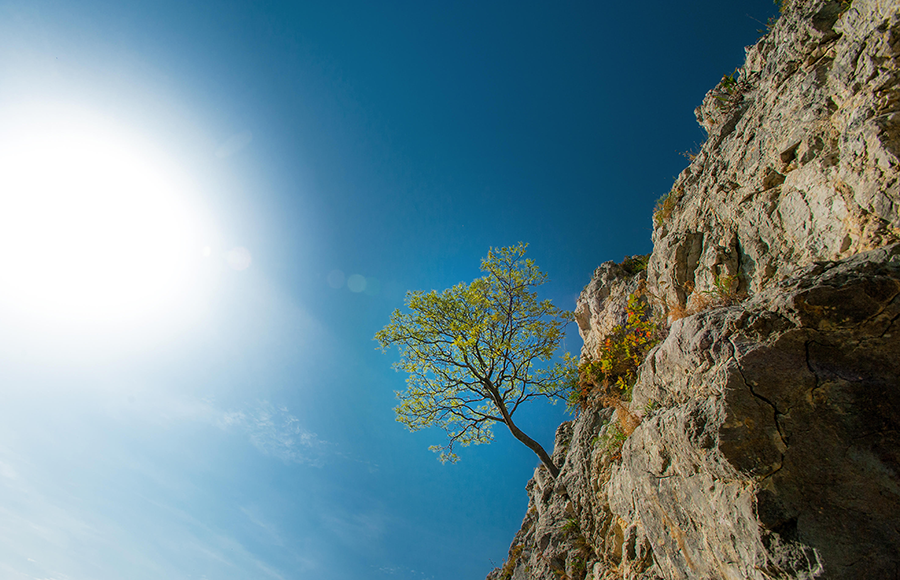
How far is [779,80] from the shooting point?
8523mm

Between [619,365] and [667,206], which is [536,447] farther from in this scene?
[667,206]

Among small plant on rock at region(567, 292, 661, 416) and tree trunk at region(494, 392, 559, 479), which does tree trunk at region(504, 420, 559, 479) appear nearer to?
tree trunk at region(494, 392, 559, 479)

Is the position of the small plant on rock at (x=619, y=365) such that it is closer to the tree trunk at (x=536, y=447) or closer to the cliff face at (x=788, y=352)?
the cliff face at (x=788, y=352)

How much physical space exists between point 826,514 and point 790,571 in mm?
809

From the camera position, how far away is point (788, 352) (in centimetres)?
484

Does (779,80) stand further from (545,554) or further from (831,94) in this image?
(545,554)

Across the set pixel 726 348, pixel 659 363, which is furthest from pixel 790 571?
pixel 659 363

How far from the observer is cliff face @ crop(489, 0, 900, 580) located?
432 cm

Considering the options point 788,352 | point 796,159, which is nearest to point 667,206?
point 796,159

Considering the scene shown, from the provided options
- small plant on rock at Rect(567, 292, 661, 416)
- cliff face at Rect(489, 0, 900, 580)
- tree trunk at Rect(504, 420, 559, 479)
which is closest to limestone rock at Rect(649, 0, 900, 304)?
cliff face at Rect(489, 0, 900, 580)

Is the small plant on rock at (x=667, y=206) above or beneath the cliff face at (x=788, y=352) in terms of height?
above

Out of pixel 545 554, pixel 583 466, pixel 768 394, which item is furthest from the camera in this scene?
pixel 583 466

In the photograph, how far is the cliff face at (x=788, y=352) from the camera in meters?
4.32

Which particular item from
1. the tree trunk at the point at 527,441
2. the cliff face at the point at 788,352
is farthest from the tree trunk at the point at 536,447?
the cliff face at the point at 788,352
